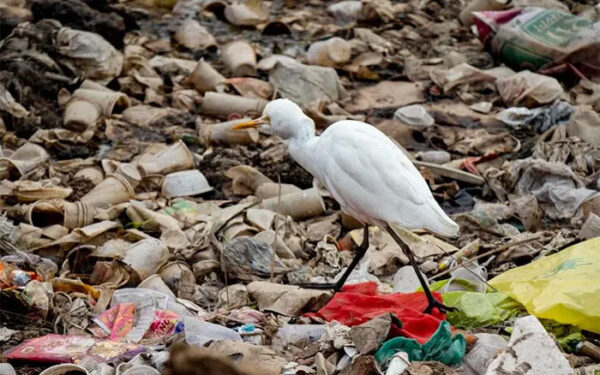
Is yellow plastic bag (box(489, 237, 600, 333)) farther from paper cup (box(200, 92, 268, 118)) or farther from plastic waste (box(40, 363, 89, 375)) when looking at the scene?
paper cup (box(200, 92, 268, 118))

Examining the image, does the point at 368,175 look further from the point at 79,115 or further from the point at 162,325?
the point at 79,115

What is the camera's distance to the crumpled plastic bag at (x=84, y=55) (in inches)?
292

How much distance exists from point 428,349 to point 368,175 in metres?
0.93

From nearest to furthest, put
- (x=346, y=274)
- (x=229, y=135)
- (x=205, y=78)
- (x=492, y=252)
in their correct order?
1. (x=346, y=274)
2. (x=492, y=252)
3. (x=229, y=135)
4. (x=205, y=78)

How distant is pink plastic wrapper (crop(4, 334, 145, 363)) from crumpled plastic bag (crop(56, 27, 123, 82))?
405cm

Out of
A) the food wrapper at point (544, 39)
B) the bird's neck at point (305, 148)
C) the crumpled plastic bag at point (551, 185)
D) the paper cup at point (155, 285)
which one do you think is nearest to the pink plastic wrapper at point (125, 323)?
the paper cup at point (155, 285)

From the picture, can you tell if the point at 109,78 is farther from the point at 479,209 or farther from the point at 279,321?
the point at 279,321

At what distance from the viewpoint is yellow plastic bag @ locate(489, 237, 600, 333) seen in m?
3.68

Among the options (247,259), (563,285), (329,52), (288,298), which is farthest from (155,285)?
(329,52)

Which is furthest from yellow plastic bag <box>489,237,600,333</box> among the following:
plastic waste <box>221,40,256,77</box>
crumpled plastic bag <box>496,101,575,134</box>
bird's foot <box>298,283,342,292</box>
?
plastic waste <box>221,40,256,77</box>

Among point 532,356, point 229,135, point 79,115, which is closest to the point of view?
point 532,356

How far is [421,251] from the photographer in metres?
4.90

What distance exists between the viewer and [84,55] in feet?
A: 24.4

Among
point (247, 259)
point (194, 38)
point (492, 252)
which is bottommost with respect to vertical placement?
point (194, 38)
